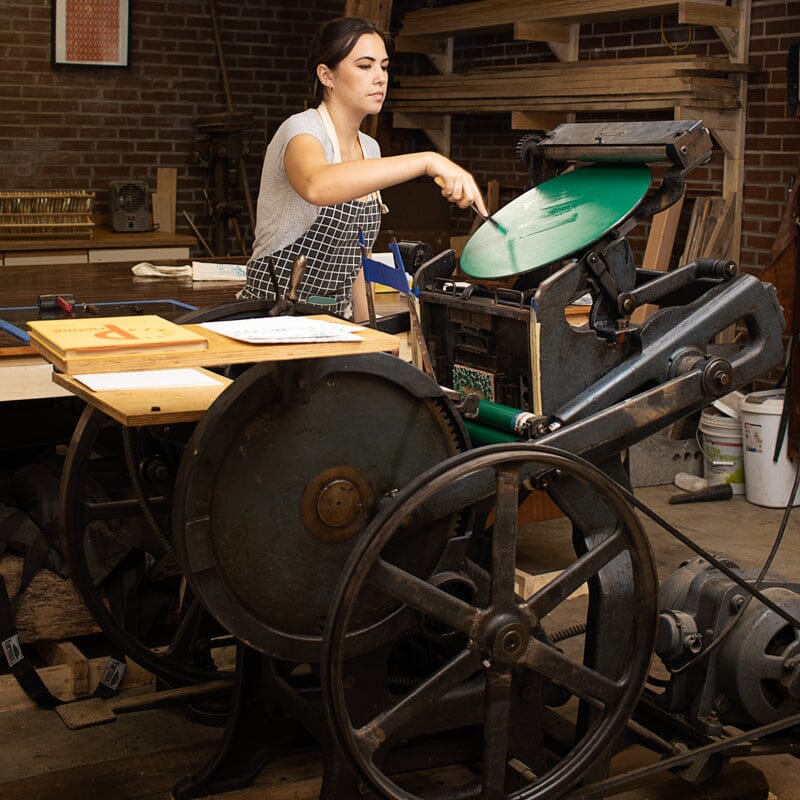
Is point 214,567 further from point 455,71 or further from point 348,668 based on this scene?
point 455,71

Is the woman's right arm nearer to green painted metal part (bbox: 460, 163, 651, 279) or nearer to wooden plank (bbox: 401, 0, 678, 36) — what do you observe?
green painted metal part (bbox: 460, 163, 651, 279)

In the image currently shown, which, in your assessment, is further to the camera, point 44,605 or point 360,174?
point 44,605

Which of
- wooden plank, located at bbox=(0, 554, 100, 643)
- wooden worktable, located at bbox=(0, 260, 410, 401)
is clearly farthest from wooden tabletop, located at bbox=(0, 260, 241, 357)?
wooden plank, located at bbox=(0, 554, 100, 643)

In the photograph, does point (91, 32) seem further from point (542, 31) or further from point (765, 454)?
point (765, 454)

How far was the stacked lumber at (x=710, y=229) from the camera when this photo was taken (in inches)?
215

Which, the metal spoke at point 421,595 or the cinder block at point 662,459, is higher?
the metal spoke at point 421,595

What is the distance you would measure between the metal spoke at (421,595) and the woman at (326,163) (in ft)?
3.12

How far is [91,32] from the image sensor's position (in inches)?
286

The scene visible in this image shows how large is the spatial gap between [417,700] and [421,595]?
0.19 metres

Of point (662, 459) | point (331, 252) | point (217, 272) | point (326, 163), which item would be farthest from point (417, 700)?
point (662, 459)

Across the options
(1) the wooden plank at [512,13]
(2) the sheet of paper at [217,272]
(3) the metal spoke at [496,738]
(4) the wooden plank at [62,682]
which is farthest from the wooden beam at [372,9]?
(3) the metal spoke at [496,738]

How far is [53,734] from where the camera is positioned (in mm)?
3043

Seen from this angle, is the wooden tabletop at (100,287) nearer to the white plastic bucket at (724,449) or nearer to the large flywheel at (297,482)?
the large flywheel at (297,482)

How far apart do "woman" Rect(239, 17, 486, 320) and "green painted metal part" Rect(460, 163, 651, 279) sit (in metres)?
0.34
